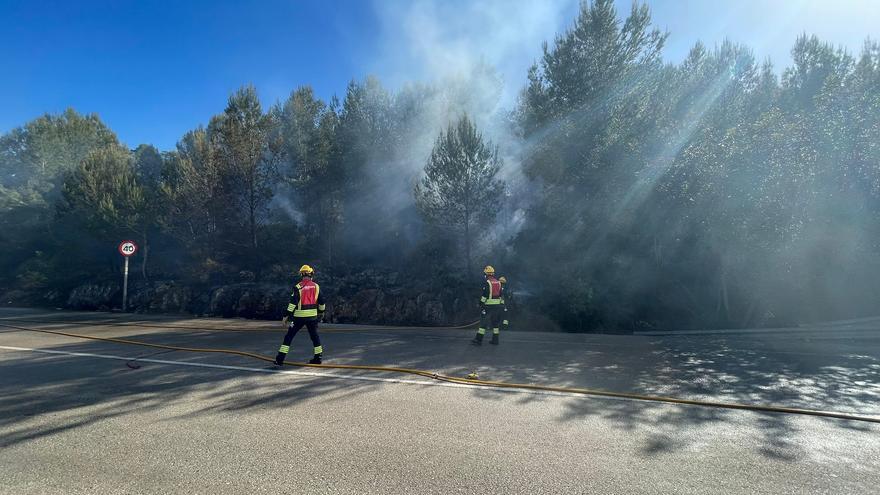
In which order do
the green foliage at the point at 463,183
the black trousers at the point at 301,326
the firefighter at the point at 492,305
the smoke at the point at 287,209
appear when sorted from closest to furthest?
1. the black trousers at the point at 301,326
2. the firefighter at the point at 492,305
3. the green foliage at the point at 463,183
4. the smoke at the point at 287,209

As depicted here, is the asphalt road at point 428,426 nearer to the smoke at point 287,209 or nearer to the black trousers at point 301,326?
the black trousers at point 301,326

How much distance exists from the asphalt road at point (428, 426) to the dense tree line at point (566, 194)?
5.70 meters

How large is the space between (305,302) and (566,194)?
1070 cm

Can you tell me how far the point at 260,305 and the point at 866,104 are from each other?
19159 millimetres

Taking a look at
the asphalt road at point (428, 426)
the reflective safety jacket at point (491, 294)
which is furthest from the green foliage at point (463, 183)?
the asphalt road at point (428, 426)

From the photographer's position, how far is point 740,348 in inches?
338

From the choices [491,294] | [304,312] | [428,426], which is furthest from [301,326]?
[491,294]

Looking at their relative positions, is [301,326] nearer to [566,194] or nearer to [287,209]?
[566,194]

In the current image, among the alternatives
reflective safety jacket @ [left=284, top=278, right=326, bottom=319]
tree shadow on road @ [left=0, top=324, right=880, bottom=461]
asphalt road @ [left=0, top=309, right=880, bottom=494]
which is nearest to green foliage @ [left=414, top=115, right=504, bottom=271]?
tree shadow on road @ [left=0, top=324, right=880, bottom=461]

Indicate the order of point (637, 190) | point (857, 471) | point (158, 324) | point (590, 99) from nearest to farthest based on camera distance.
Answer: point (857, 471) → point (158, 324) → point (637, 190) → point (590, 99)

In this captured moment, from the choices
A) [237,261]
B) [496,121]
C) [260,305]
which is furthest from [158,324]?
[496,121]

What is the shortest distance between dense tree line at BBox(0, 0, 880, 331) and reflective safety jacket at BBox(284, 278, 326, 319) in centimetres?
811

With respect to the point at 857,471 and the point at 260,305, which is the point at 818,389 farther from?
the point at 260,305

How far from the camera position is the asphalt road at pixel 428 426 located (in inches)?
124
